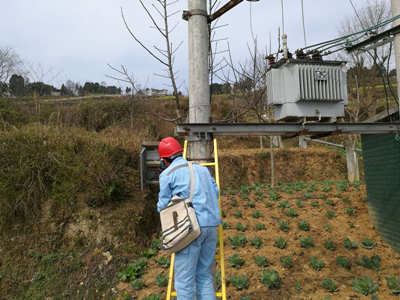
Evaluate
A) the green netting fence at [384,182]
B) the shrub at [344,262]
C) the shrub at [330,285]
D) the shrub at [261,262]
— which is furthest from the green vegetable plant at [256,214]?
the shrub at [330,285]

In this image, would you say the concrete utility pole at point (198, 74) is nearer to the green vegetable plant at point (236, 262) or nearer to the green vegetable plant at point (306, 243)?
the green vegetable plant at point (236, 262)

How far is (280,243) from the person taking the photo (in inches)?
242

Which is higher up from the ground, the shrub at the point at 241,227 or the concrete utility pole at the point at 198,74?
the concrete utility pole at the point at 198,74

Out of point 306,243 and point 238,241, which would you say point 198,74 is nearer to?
point 238,241

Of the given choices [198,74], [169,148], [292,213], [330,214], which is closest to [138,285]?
[169,148]

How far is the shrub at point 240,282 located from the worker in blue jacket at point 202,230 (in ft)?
6.51

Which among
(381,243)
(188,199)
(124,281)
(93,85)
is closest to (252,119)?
(93,85)

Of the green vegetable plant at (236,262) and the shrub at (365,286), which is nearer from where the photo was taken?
the shrub at (365,286)

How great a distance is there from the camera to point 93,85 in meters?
25.2

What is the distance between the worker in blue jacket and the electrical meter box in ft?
5.83

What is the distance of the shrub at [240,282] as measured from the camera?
4.95 metres

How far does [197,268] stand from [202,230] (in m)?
0.47

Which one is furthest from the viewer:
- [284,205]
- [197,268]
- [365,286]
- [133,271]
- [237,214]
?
[284,205]

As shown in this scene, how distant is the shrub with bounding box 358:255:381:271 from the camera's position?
548 cm
